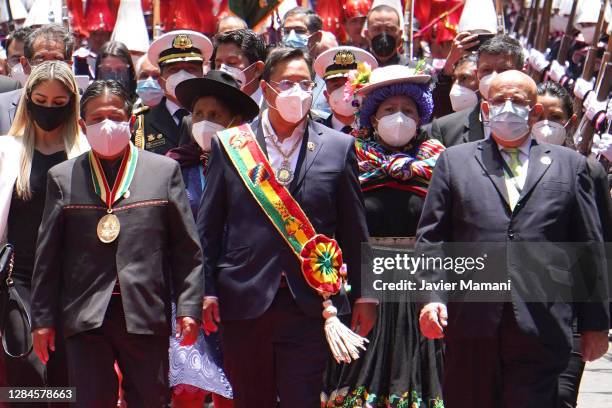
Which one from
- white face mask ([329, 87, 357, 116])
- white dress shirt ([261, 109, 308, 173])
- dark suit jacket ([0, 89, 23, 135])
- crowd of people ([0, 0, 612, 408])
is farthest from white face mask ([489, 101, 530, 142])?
dark suit jacket ([0, 89, 23, 135])

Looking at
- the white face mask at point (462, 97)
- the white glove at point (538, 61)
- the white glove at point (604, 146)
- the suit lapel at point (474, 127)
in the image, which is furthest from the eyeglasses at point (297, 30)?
the white glove at point (538, 61)

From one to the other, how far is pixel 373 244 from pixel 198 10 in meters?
7.33

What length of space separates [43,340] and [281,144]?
1516mm

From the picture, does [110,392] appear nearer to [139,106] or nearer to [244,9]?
[139,106]

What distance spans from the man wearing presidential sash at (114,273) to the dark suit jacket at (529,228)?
3.97 ft

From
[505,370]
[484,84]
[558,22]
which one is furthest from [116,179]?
[558,22]

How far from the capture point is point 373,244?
28.5ft

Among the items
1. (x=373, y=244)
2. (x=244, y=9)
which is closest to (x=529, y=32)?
(x=244, y=9)

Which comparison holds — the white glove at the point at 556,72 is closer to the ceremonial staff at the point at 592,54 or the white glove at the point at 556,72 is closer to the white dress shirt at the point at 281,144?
the ceremonial staff at the point at 592,54

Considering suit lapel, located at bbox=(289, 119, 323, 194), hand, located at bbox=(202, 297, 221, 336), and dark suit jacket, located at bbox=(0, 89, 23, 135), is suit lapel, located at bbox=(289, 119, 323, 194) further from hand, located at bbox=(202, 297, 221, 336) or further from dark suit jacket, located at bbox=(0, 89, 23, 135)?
dark suit jacket, located at bbox=(0, 89, 23, 135)

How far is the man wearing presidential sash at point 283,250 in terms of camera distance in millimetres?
7344

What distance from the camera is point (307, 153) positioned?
761 centimetres

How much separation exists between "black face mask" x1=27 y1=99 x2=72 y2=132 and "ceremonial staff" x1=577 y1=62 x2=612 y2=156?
175 inches

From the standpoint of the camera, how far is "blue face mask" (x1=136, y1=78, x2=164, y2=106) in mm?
10531
